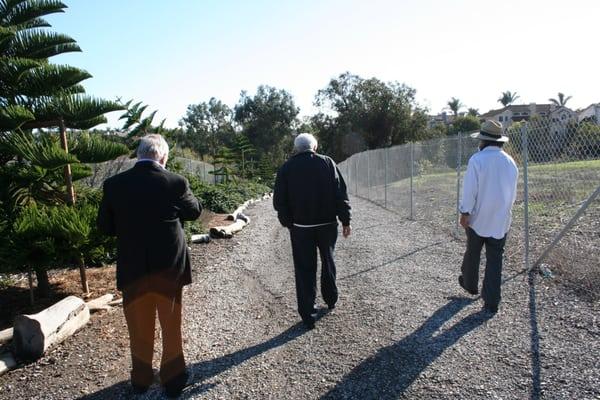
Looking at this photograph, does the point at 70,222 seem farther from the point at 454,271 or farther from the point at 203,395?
the point at 454,271

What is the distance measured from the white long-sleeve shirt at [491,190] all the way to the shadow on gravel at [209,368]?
81.9 inches

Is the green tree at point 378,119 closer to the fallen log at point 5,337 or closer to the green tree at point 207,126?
the green tree at point 207,126

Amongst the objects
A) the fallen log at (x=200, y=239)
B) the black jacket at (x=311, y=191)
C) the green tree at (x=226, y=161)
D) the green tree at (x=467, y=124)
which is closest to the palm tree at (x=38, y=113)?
the black jacket at (x=311, y=191)

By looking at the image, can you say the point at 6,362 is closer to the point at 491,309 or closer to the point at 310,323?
the point at 310,323

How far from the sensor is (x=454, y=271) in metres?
6.60

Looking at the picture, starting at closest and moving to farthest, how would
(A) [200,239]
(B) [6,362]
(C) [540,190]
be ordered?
(B) [6,362]
(C) [540,190]
(A) [200,239]

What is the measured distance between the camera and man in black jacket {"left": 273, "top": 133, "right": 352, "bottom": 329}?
15.7 ft

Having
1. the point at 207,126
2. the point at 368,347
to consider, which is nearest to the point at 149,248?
the point at 368,347

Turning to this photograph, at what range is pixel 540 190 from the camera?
9148mm

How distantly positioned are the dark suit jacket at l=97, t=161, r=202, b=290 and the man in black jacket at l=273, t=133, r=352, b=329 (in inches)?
56.4

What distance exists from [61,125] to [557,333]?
5.63 meters

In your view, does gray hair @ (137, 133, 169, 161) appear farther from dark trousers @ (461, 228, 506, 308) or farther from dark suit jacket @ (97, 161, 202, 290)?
dark trousers @ (461, 228, 506, 308)

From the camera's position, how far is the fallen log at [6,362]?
4.02 metres

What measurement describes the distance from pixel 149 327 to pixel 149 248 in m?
0.60
